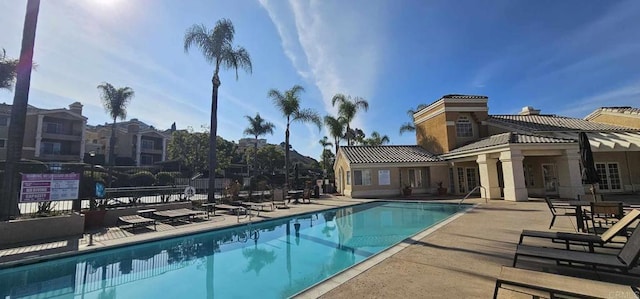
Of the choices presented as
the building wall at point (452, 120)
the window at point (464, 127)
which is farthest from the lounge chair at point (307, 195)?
the window at point (464, 127)

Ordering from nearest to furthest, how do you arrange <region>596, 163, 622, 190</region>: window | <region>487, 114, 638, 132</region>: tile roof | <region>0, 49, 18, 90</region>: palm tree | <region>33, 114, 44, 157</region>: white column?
<region>596, 163, 622, 190</region>: window, <region>0, 49, 18, 90</region>: palm tree, <region>487, 114, 638, 132</region>: tile roof, <region>33, 114, 44, 157</region>: white column

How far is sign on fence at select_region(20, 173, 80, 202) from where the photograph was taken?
31.7 ft

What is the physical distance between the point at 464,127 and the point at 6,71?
119 feet

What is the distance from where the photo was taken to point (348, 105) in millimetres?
32656

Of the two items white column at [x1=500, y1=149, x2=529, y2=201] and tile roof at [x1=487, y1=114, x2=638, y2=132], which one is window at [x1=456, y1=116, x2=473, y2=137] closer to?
tile roof at [x1=487, y1=114, x2=638, y2=132]

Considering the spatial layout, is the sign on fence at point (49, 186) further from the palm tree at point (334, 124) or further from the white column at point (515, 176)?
the palm tree at point (334, 124)

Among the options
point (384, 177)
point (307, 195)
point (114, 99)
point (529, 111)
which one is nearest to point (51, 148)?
point (114, 99)

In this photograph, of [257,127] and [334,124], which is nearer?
[334,124]

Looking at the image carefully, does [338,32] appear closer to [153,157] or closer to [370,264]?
[370,264]

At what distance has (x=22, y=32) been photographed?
10578mm

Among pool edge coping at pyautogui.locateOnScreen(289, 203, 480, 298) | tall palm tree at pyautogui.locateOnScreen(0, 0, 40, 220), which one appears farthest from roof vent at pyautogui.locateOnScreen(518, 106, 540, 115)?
tall palm tree at pyautogui.locateOnScreen(0, 0, 40, 220)

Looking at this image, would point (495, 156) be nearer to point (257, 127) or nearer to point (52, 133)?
point (257, 127)

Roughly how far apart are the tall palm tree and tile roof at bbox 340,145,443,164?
62.7 ft

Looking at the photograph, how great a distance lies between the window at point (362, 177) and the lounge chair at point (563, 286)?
20.3 metres
